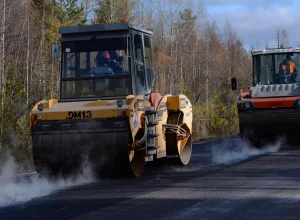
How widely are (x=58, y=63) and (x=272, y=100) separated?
1460 cm

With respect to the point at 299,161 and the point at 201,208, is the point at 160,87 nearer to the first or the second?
the point at 299,161

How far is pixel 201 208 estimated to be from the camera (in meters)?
8.35

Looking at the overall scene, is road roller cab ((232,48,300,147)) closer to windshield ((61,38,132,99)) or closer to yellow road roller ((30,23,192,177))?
yellow road roller ((30,23,192,177))

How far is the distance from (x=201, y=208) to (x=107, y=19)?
34.0 m

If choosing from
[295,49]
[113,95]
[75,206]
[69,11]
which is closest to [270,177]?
[113,95]

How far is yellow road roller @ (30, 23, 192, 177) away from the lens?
421 inches

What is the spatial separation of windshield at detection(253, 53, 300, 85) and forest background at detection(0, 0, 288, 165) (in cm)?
670

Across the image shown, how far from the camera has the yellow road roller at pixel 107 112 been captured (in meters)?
10.7

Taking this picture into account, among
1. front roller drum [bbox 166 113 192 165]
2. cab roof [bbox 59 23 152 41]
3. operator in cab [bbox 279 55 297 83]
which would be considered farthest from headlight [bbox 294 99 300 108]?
cab roof [bbox 59 23 152 41]

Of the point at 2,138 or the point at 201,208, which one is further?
the point at 2,138

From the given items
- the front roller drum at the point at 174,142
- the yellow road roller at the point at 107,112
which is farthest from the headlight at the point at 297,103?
the front roller drum at the point at 174,142

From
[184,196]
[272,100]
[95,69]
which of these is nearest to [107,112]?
[95,69]

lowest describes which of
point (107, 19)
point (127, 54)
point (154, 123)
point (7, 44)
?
point (154, 123)

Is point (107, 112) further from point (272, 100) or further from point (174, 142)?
point (272, 100)
